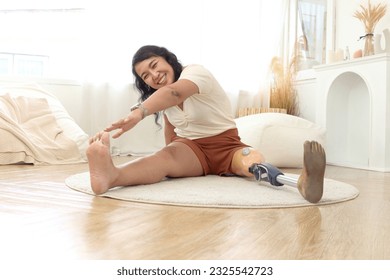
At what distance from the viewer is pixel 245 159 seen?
74.2 inches

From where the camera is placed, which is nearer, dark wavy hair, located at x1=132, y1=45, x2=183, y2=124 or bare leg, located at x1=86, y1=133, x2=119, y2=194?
bare leg, located at x1=86, y1=133, x2=119, y2=194

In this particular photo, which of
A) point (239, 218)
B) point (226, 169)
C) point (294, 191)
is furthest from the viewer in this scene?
point (226, 169)

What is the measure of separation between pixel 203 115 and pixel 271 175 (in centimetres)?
47

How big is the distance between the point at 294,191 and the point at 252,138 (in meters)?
1.26

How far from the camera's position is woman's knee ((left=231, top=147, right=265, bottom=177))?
6.12 feet

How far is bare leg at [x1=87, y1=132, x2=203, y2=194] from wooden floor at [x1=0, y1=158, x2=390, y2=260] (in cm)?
9

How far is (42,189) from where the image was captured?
65.2 inches

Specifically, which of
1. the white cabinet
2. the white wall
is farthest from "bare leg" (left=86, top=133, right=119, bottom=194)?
the white wall

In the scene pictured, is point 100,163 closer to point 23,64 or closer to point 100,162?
point 100,162

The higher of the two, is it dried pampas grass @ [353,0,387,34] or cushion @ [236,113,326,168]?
dried pampas grass @ [353,0,387,34]

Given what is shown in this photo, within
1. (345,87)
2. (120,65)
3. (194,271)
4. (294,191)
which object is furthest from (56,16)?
(194,271)

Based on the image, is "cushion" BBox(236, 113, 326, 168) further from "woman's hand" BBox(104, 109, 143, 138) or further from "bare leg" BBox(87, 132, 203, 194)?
"woman's hand" BBox(104, 109, 143, 138)

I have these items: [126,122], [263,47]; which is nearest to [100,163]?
[126,122]

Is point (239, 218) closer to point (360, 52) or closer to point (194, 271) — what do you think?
point (194, 271)
